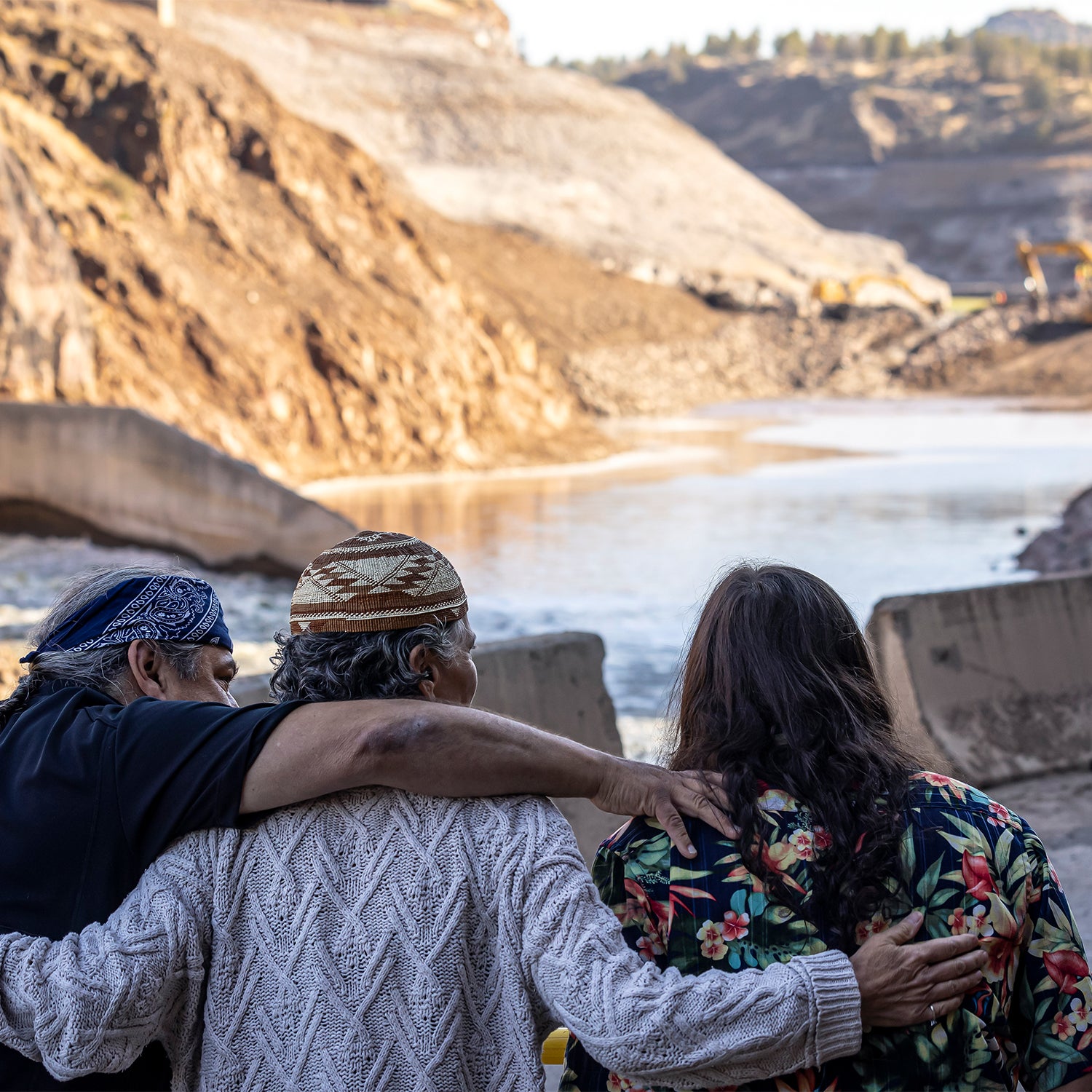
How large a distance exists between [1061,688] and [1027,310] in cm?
4108

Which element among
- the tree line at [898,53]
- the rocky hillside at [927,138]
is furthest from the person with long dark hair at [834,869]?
the tree line at [898,53]

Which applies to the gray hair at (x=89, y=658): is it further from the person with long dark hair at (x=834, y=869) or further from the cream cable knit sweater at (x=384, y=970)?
the person with long dark hair at (x=834, y=869)

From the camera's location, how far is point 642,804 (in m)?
1.82

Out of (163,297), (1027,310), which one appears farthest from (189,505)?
(1027,310)

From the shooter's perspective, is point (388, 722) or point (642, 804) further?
point (642, 804)

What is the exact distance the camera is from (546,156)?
52.5 m

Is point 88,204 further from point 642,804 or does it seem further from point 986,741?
point 642,804

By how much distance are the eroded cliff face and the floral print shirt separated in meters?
15.6

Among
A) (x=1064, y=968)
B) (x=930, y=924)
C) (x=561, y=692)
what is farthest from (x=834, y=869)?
(x=561, y=692)

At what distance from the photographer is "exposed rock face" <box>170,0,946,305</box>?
148 feet

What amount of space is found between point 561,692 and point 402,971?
3.16 metres

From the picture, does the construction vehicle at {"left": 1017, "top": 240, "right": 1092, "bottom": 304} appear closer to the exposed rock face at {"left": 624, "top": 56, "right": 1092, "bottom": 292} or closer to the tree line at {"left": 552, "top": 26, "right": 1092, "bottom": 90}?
the exposed rock face at {"left": 624, "top": 56, "right": 1092, "bottom": 292}

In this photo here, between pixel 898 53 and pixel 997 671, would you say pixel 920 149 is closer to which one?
pixel 898 53

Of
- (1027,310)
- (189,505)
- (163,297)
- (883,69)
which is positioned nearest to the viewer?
(189,505)
